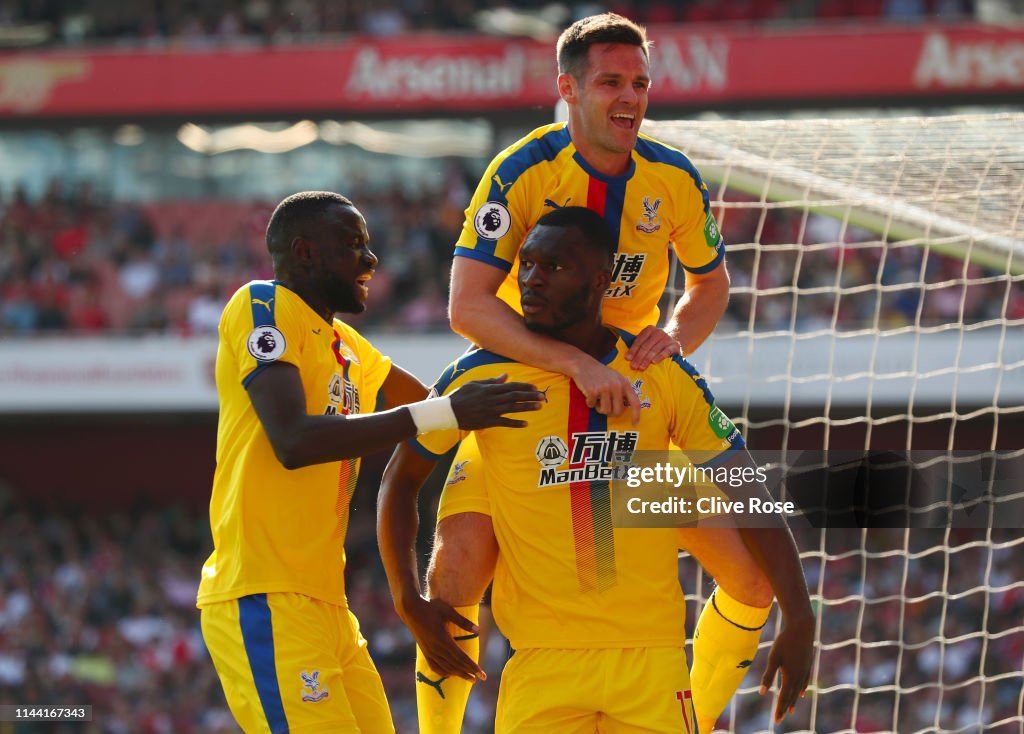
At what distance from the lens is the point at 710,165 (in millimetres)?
5824

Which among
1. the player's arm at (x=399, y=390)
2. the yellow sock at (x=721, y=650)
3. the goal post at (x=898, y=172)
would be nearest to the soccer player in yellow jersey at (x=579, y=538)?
the yellow sock at (x=721, y=650)

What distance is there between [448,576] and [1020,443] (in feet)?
28.2

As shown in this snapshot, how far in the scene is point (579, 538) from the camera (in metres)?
3.56

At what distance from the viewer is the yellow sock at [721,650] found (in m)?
4.02

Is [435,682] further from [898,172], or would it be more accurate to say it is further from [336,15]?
[336,15]

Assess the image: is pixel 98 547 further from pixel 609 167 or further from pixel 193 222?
pixel 609 167

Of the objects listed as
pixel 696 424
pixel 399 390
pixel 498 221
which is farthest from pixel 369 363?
pixel 696 424

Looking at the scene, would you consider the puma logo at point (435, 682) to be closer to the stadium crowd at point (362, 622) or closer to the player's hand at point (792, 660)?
the player's hand at point (792, 660)

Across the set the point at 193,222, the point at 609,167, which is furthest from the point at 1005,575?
the point at 193,222

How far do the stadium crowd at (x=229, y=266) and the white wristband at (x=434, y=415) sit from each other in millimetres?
10039

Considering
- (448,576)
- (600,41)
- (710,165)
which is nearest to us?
(448,576)

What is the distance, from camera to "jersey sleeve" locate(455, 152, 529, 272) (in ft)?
12.8

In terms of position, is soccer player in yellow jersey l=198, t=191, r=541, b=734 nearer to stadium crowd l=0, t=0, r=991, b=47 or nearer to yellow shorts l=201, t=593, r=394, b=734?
yellow shorts l=201, t=593, r=394, b=734

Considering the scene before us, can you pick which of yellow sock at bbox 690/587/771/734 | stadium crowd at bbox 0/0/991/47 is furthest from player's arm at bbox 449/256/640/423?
stadium crowd at bbox 0/0/991/47
